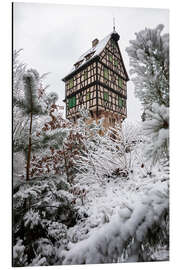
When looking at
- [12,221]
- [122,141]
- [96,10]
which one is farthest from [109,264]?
[96,10]

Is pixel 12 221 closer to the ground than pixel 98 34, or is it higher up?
closer to the ground

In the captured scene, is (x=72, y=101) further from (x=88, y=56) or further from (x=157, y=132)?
(x=157, y=132)

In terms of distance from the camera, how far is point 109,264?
179cm

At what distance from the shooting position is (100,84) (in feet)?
6.78

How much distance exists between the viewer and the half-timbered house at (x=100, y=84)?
6.66 feet

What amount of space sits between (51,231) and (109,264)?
0.48 metres

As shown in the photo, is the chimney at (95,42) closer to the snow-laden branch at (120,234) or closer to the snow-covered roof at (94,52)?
the snow-covered roof at (94,52)

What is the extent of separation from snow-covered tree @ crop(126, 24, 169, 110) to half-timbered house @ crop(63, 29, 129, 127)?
17 cm

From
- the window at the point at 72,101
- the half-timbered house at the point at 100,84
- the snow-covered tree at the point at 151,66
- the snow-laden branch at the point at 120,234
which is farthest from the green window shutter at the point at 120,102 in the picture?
the snow-laden branch at the point at 120,234

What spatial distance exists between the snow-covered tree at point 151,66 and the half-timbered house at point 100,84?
17 cm

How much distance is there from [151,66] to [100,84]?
1.48 ft

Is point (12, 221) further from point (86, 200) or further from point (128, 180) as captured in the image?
point (128, 180)

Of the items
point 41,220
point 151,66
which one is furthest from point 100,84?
point 41,220

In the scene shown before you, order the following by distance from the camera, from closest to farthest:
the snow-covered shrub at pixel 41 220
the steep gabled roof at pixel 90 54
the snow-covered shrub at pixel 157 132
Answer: the snow-covered shrub at pixel 157 132, the snow-covered shrub at pixel 41 220, the steep gabled roof at pixel 90 54
